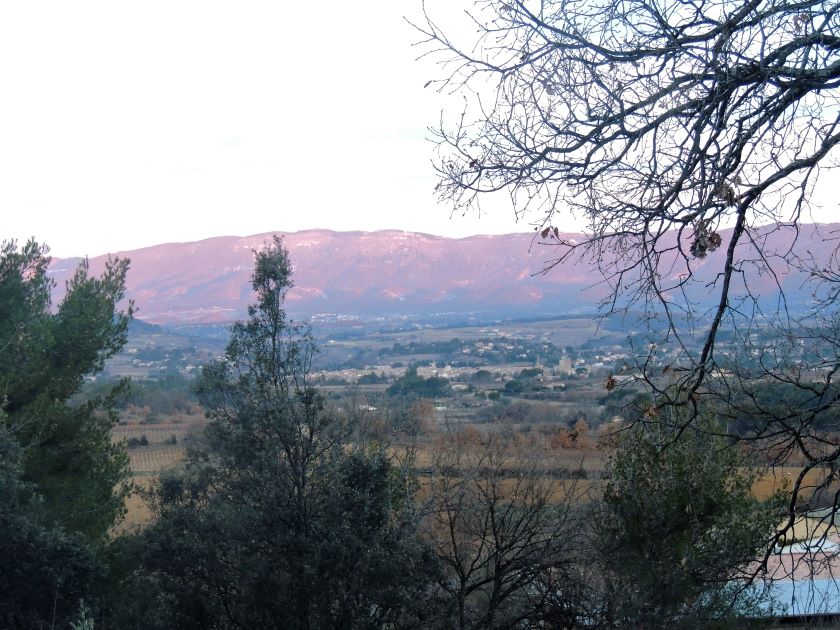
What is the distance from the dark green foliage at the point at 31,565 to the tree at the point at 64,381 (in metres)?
1.81

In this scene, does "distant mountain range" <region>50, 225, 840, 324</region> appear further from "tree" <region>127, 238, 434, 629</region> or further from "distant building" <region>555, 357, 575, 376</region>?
"tree" <region>127, 238, 434, 629</region>

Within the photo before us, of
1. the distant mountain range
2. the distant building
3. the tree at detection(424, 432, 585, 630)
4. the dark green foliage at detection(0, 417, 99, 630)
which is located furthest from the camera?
the distant mountain range

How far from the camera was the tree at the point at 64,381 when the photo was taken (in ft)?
37.7

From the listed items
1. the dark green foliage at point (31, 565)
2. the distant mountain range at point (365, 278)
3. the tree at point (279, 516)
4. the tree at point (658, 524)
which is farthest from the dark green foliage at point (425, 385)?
the dark green foliage at point (31, 565)

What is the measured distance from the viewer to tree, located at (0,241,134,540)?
11492 mm

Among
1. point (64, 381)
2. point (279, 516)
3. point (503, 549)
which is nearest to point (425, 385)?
point (64, 381)

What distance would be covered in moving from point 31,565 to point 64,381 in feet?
12.2

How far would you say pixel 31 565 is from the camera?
912 cm

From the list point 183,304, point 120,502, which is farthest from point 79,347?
point 183,304

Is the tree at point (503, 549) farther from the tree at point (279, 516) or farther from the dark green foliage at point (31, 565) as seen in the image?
the dark green foliage at point (31, 565)

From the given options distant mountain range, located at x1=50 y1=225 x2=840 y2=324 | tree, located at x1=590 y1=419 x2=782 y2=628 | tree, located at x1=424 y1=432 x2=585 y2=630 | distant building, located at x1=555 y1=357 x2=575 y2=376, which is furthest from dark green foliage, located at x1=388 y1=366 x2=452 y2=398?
tree, located at x1=590 y1=419 x2=782 y2=628

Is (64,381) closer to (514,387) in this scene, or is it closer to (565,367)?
(514,387)

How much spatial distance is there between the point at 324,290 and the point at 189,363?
26064 millimetres

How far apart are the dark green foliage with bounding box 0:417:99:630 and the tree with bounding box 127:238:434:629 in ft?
2.75
